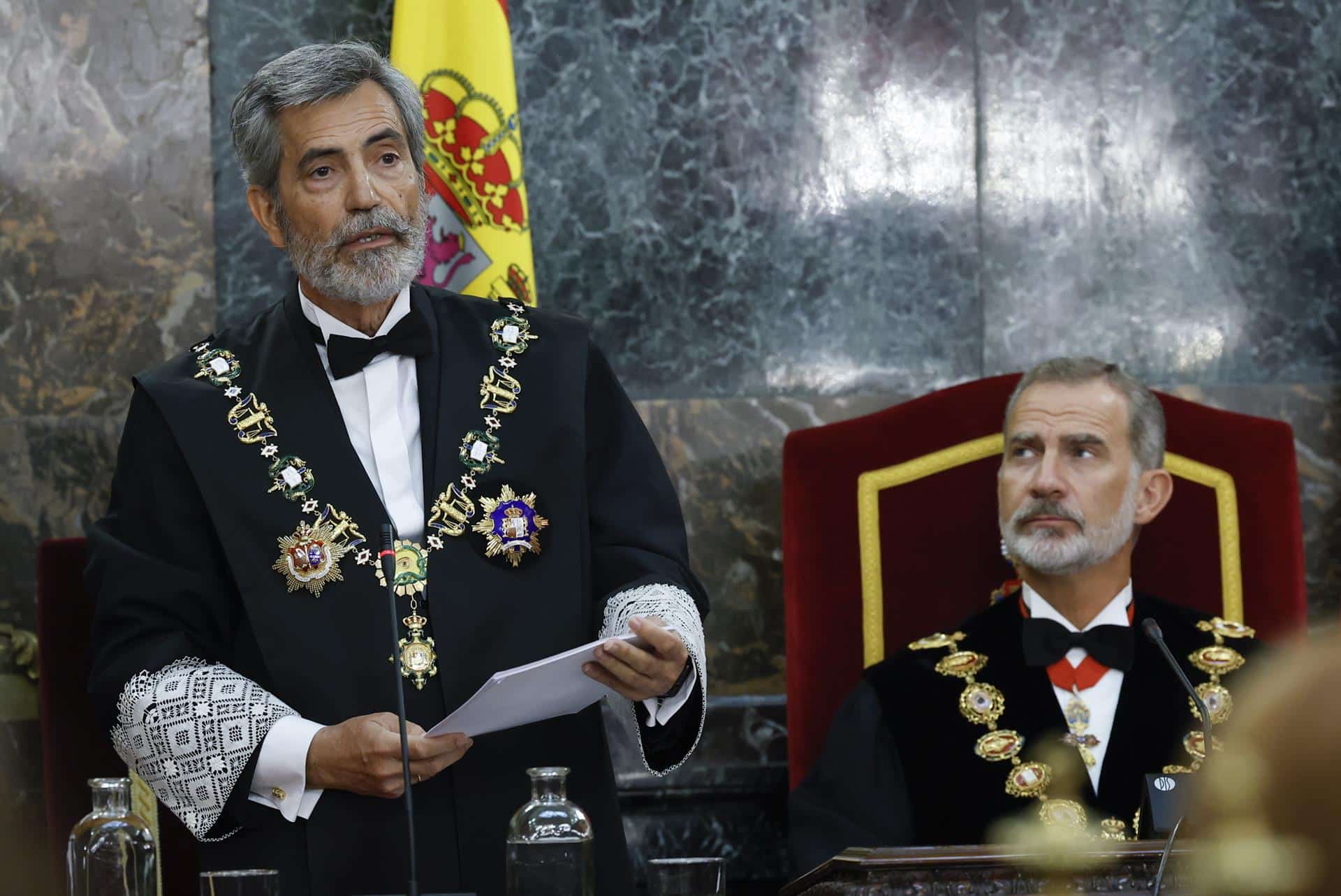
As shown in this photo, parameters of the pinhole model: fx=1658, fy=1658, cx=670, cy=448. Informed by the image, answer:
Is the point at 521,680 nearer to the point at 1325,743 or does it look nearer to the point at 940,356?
the point at 1325,743

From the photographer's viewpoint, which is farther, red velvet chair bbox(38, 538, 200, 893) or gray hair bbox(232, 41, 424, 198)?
red velvet chair bbox(38, 538, 200, 893)

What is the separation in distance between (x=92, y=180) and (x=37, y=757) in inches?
43.7

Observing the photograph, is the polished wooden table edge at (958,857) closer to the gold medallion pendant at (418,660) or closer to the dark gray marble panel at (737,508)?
the gold medallion pendant at (418,660)

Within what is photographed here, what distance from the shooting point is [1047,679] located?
113 inches

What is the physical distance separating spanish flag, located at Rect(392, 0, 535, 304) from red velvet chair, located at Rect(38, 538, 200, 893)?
83 centimetres

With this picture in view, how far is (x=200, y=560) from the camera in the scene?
218 centimetres

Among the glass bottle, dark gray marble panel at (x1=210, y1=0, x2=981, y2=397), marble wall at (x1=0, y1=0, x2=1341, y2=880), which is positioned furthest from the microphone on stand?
A: dark gray marble panel at (x1=210, y1=0, x2=981, y2=397)

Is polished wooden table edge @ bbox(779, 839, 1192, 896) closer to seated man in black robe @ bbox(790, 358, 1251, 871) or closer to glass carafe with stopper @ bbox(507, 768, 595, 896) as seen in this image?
glass carafe with stopper @ bbox(507, 768, 595, 896)

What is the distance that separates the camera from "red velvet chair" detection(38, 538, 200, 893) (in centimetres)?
289

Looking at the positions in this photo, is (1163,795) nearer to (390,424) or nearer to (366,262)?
(390,424)

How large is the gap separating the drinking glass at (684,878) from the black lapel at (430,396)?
0.80m

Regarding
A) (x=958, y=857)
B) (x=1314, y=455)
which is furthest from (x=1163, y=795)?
(x=1314, y=455)

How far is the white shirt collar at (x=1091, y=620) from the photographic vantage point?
9.74 feet

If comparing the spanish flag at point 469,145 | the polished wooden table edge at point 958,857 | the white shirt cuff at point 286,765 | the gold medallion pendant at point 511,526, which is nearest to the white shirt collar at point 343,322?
the gold medallion pendant at point 511,526
